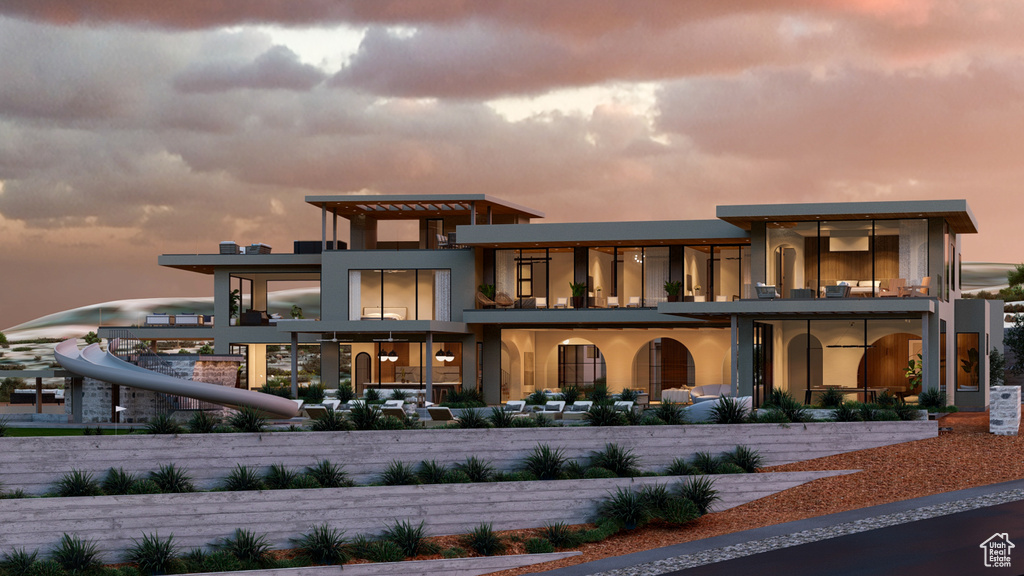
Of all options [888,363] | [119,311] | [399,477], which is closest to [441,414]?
[399,477]

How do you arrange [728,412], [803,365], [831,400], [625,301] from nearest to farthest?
[728,412]
[831,400]
[803,365]
[625,301]

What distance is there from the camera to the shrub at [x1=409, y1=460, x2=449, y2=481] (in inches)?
716

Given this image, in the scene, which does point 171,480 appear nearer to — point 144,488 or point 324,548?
point 144,488

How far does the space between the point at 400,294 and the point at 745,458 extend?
16.9 m

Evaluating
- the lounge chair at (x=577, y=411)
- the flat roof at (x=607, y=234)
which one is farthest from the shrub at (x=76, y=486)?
the flat roof at (x=607, y=234)

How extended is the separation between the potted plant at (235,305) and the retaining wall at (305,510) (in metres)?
21.6

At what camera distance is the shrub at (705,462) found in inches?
728

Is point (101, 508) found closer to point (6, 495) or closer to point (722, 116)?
point (6, 495)

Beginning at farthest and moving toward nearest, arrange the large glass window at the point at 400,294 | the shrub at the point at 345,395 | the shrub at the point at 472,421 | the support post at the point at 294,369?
the large glass window at the point at 400,294 → the support post at the point at 294,369 → the shrub at the point at 345,395 → the shrub at the point at 472,421

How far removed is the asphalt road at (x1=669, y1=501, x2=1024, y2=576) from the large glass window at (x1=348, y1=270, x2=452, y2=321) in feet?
67.8

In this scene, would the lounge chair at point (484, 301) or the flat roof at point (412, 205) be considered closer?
the flat roof at point (412, 205)

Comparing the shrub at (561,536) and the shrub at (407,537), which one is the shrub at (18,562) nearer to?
the shrub at (407,537)

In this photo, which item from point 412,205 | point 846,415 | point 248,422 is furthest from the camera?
point 412,205

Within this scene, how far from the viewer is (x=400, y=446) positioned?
18.7 m
